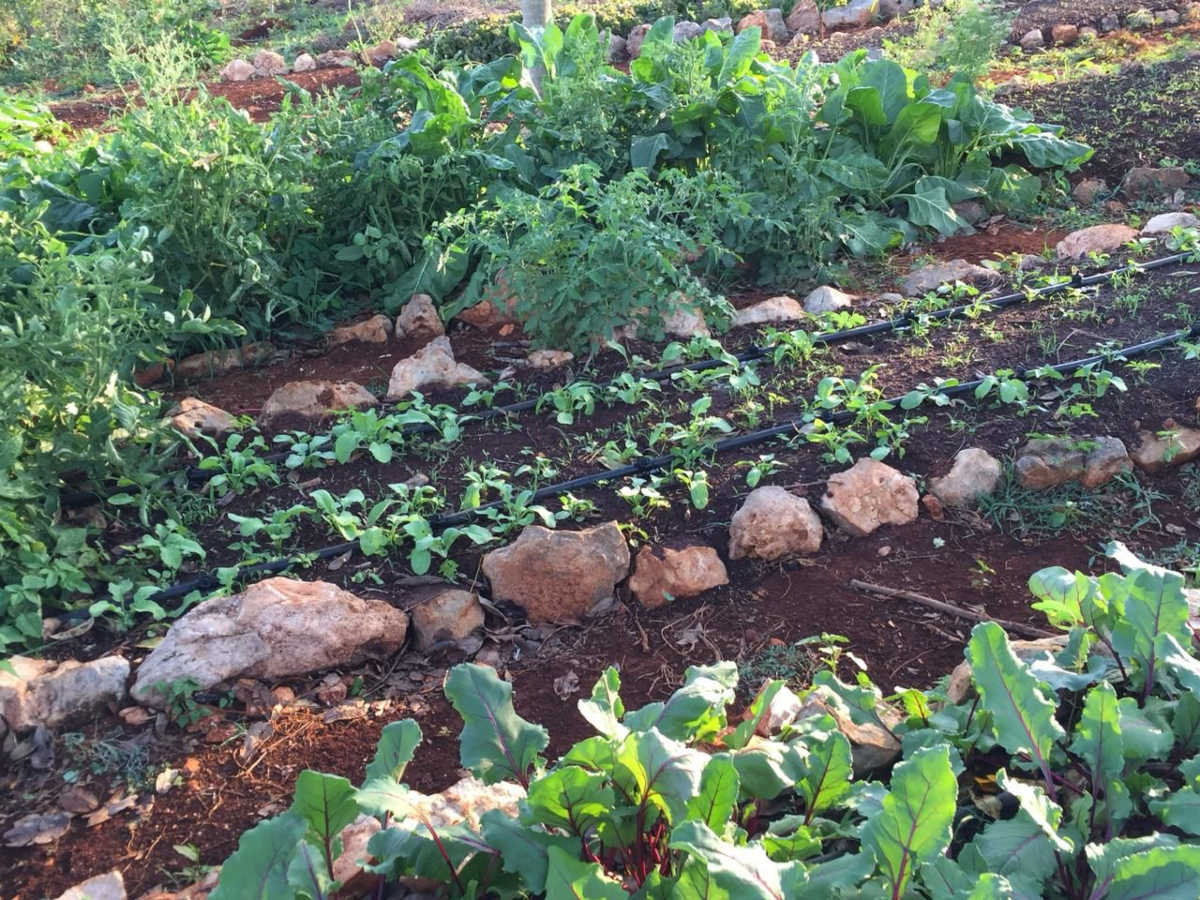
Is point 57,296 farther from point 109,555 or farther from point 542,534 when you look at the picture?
point 542,534

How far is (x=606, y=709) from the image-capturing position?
2008 millimetres

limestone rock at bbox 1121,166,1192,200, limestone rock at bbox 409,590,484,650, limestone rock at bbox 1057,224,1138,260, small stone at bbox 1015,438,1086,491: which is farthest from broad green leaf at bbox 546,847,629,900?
limestone rock at bbox 1121,166,1192,200

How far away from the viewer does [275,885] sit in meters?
1.61

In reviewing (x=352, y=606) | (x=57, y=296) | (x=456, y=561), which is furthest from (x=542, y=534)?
(x=57, y=296)

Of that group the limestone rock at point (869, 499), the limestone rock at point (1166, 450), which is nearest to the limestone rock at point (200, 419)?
the limestone rock at point (869, 499)

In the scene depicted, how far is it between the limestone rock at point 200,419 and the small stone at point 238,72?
292 inches

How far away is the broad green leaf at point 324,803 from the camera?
5.76 feet

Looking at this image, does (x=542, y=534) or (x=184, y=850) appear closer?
(x=184, y=850)

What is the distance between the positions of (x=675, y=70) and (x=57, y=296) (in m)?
3.19

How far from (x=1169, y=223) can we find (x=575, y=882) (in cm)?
482

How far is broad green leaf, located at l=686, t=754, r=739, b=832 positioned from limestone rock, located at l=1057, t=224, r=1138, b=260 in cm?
402

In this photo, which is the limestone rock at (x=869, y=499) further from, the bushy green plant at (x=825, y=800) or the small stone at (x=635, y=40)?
the small stone at (x=635, y=40)

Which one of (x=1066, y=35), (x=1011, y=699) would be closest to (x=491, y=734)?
(x=1011, y=699)

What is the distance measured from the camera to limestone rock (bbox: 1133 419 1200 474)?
3.41 metres
